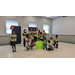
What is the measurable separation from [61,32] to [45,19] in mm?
2753

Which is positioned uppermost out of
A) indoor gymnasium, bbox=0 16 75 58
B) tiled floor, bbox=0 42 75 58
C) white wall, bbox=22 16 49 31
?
white wall, bbox=22 16 49 31

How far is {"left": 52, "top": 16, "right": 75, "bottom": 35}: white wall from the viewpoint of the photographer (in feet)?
20.8

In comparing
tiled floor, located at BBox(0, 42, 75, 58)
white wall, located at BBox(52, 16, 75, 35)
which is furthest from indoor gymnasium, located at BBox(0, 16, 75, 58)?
tiled floor, located at BBox(0, 42, 75, 58)

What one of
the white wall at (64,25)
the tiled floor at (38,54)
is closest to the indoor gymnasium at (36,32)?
the white wall at (64,25)

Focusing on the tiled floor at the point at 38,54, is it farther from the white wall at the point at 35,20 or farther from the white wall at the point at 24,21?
the white wall at the point at 35,20

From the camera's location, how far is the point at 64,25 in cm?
713

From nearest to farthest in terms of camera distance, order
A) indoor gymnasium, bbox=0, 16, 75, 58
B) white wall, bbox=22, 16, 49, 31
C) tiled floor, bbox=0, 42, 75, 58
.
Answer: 1. tiled floor, bbox=0, 42, 75, 58
2. indoor gymnasium, bbox=0, 16, 75, 58
3. white wall, bbox=22, 16, 49, 31

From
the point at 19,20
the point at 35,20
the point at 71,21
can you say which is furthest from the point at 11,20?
the point at 71,21

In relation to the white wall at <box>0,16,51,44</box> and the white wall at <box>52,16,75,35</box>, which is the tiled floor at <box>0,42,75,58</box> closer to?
the white wall at <box>0,16,51,44</box>

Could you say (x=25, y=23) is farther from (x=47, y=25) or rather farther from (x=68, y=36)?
(x=68, y=36)

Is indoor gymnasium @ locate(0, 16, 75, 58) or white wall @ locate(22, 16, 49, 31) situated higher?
white wall @ locate(22, 16, 49, 31)

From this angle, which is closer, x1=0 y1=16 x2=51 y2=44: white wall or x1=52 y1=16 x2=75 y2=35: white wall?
x1=0 y1=16 x2=51 y2=44: white wall

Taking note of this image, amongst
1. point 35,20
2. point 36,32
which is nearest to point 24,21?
point 35,20

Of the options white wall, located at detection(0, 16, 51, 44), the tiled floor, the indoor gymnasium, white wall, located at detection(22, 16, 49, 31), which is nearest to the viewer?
the tiled floor
